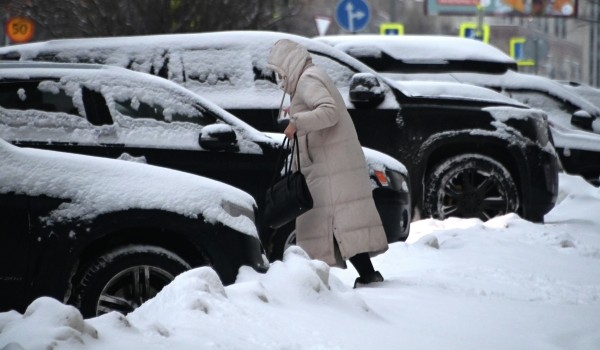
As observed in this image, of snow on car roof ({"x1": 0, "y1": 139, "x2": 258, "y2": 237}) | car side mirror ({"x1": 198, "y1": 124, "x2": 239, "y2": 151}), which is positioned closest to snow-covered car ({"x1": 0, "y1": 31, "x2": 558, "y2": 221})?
car side mirror ({"x1": 198, "y1": 124, "x2": 239, "y2": 151})

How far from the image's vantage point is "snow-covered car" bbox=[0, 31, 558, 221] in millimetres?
10703

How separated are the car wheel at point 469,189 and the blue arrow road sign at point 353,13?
33.9 ft

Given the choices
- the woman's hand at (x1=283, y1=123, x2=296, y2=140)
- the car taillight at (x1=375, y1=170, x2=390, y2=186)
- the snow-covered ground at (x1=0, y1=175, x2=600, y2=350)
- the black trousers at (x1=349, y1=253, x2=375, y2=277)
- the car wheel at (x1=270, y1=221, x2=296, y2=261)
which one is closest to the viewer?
the snow-covered ground at (x1=0, y1=175, x2=600, y2=350)

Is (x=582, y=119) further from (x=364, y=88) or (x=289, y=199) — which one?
(x=289, y=199)

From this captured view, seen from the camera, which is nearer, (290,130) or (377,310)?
(377,310)

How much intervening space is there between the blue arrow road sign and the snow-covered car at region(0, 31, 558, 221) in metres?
9.92

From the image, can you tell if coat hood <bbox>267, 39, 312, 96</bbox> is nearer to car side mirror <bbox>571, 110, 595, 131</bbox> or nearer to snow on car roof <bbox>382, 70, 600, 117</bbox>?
snow on car roof <bbox>382, 70, 600, 117</bbox>

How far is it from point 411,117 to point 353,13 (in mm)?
10364

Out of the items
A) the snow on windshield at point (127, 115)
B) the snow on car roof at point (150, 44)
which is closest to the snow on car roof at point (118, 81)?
the snow on windshield at point (127, 115)

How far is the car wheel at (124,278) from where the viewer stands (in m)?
5.93

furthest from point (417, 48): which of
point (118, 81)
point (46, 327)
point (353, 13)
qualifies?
point (46, 327)

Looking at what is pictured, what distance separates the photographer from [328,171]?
718 centimetres

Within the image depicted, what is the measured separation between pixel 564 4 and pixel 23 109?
45.3 m

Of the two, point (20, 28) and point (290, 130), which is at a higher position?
point (290, 130)
